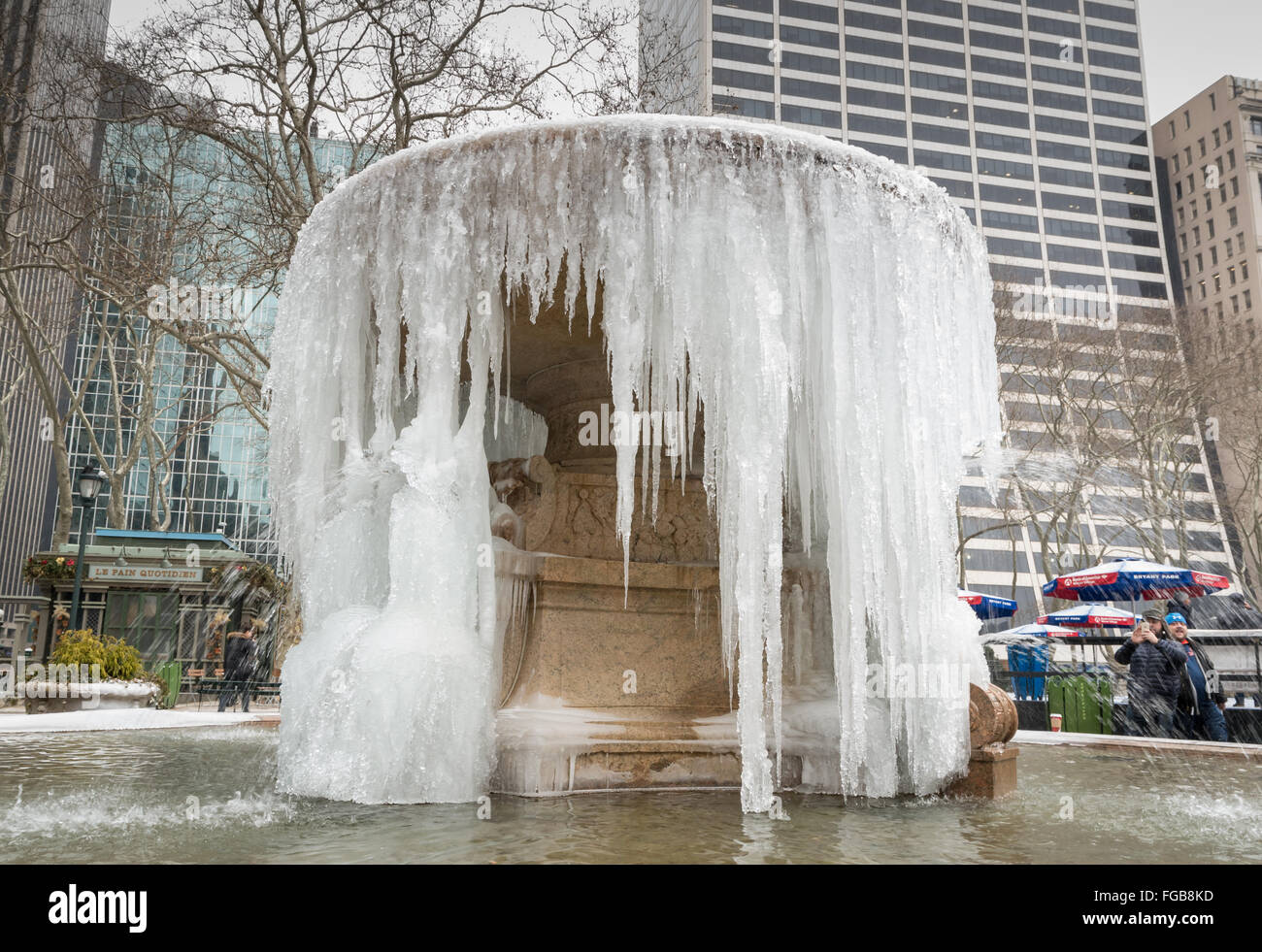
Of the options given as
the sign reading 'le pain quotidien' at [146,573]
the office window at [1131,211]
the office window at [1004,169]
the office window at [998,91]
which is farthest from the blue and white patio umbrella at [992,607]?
the office window at [998,91]

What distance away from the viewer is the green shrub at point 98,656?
522 inches

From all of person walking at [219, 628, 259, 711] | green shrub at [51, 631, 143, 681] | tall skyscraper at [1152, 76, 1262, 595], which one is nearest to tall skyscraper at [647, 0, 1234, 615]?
tall skyscraper at [1152, 76, 1262, 595]

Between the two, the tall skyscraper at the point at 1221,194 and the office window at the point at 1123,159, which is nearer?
the tall skyscraper at the point at 1221,194

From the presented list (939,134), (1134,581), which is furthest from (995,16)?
(1134,581)

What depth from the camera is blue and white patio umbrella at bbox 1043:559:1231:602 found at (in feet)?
52.6

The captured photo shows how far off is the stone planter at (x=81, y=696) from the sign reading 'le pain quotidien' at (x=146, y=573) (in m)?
9.31

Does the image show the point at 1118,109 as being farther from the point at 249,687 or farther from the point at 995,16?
the point at 249,687

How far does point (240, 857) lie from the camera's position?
146 inches

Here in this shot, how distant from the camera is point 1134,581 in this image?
1627 cm

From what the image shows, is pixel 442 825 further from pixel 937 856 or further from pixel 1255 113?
pixel 1255 113

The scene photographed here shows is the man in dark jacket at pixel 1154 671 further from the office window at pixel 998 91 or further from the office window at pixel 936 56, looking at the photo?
the office window at pixel 998 91

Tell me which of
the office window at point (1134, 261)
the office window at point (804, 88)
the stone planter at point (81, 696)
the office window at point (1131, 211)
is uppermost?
the office window at point (804, 88)

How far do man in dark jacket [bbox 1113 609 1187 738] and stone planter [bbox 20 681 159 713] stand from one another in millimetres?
12000
